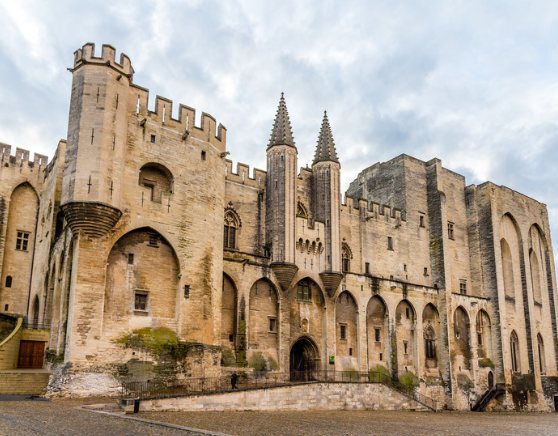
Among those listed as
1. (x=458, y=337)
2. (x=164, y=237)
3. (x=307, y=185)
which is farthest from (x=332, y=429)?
(x=458, y=337)

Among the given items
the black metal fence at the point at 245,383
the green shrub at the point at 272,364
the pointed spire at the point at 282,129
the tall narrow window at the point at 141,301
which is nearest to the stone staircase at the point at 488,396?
the black metal fence at the point at 245,383

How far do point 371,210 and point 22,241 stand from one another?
2376 cm

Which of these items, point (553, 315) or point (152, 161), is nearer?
point (152, 161)

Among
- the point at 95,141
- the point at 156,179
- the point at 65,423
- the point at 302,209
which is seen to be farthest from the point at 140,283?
the point at 302,209

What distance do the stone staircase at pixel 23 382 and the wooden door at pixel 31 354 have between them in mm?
5155

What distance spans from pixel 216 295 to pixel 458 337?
23.0m

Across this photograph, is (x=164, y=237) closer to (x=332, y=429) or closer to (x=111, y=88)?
(x=111, y=88)

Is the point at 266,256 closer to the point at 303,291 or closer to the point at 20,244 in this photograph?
the point at 303,291

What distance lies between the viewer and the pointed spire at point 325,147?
3628cm

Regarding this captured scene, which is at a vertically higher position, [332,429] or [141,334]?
[141,334]

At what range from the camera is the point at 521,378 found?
44.7 m

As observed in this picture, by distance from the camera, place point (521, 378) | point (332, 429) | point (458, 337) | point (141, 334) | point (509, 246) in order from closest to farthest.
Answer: point (332, 429), point (141, 334), point (458, 337), point (521, 378), point (509, 246)

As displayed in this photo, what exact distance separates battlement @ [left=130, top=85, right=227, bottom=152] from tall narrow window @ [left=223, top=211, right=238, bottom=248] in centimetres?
456

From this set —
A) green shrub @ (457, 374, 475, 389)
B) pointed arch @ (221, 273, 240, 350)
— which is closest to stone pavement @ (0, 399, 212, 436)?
pointed arch @ (221, 273, 240, 350)
